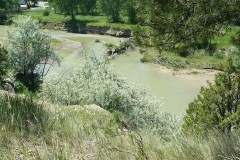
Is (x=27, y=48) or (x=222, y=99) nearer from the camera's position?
(x=222, y=99)

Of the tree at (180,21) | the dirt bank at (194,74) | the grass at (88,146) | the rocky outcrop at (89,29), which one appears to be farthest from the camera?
the rocky outcrop at (89,29)

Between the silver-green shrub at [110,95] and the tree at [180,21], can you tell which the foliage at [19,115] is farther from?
the silver-green shrub at [110,95]

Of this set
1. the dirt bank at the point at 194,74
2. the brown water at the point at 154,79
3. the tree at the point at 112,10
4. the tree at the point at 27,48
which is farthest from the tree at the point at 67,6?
the tree at the point at 27,48

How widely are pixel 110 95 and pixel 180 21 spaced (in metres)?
11.4

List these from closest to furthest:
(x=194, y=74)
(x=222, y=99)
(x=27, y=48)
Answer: (x=222, y=99) → (x=27, y=48) → (x=194, y=74)

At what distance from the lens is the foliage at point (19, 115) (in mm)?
3979

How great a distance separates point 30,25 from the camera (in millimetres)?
26656

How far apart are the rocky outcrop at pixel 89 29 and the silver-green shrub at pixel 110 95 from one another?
34.8 metres

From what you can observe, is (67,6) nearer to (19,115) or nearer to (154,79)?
(154,79)

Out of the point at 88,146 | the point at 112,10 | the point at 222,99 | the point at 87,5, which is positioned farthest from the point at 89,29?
the point at 88,146

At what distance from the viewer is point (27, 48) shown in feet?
88.5

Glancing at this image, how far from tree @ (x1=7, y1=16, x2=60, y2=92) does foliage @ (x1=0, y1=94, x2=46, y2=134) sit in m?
22.0

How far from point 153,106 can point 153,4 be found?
11898 mm

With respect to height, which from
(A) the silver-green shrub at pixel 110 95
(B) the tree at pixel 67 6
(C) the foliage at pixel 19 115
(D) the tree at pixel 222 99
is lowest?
(A) the silver-green shrub at pixel 110 95
